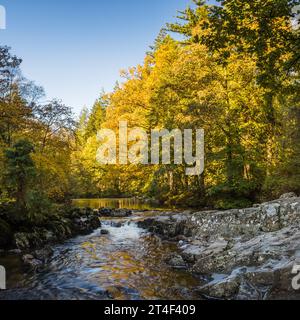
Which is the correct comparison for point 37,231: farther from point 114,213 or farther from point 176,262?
point 114,213

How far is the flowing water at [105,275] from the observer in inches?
293

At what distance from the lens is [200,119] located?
20469mm

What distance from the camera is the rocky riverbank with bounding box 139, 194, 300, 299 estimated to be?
6.41 metres

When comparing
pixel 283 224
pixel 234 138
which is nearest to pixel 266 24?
pixel 283 224

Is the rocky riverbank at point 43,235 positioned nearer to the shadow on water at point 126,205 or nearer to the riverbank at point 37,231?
the riverbank at point 37,231

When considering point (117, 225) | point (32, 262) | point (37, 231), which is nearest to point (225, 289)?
point (32, 262)

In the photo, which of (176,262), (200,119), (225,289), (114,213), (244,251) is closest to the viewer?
(225,289)

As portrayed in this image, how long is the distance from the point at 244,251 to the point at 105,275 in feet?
12.9

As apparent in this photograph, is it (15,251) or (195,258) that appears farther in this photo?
(15,251)

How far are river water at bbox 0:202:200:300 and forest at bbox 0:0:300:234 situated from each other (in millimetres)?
3675

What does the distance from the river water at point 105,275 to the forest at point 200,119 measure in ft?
12.1

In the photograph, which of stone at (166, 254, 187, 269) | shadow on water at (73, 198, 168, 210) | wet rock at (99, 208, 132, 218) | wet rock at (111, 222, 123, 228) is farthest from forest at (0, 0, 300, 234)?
stone at (166, 254, 187, 269)

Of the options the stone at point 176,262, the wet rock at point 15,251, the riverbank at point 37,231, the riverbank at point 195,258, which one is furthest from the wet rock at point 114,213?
the stone at point 176,262
